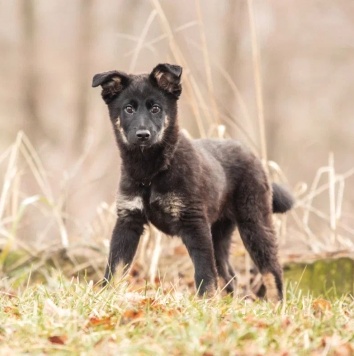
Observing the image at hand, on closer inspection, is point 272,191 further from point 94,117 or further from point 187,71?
point 94,117

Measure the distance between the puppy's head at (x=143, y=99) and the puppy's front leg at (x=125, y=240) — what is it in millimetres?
547

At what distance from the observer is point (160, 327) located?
392 cm

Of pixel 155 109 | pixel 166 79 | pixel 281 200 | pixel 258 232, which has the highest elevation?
pixel 166 79

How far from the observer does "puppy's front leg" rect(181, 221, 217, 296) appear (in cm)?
595

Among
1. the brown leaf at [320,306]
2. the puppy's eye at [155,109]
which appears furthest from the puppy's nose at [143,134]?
the brown leaf at [320,306]

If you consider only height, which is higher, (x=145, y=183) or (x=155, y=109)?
(x=155, y=109)

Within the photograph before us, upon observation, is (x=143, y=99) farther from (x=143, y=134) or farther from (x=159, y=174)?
(x=159, y=174)

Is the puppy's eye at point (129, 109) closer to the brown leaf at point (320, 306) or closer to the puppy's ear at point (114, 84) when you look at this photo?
the puppy's ear at point (114, 84)

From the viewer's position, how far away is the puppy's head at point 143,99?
6.01 metres

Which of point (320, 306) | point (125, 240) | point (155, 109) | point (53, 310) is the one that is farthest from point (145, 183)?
point (53, 310)

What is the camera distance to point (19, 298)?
16.3 feet

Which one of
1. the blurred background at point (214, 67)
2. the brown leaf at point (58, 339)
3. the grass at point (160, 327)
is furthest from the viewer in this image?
→ the blurred background at point (214, 67)

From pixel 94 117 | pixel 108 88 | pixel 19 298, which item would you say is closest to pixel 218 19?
pixel 94 117

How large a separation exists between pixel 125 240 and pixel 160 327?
2.26 meters
